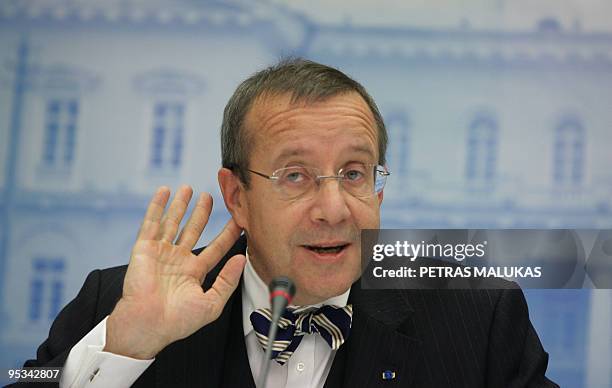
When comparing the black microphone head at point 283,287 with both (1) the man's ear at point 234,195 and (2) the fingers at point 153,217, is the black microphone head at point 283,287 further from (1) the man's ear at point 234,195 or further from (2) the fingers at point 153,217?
(1) the man's ear at point 234,195

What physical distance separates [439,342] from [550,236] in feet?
2.65

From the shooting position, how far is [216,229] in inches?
136

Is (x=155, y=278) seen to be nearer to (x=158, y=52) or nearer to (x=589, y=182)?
(x=158, y=52)

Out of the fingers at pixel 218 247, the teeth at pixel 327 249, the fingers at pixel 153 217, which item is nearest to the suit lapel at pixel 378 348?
the teeth at pixel 327 249

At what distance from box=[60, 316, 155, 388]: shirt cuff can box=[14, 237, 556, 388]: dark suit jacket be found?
89mm

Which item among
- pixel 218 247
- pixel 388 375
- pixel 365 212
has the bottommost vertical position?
pixel 388 375

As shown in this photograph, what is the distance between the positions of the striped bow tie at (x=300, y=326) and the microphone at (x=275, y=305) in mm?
622

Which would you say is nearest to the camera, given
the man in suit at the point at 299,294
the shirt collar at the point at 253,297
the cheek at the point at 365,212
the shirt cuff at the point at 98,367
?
the shirt cuff at the point at 98,367

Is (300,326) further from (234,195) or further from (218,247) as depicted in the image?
(234,195)

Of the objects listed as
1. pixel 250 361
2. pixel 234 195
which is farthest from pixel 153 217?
pixel 250 361

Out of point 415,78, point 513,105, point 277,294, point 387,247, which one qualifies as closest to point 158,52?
point 415,78

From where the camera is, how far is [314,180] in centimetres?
275

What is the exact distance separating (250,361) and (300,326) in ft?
0.79

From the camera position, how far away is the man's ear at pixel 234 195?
298 centimetres
